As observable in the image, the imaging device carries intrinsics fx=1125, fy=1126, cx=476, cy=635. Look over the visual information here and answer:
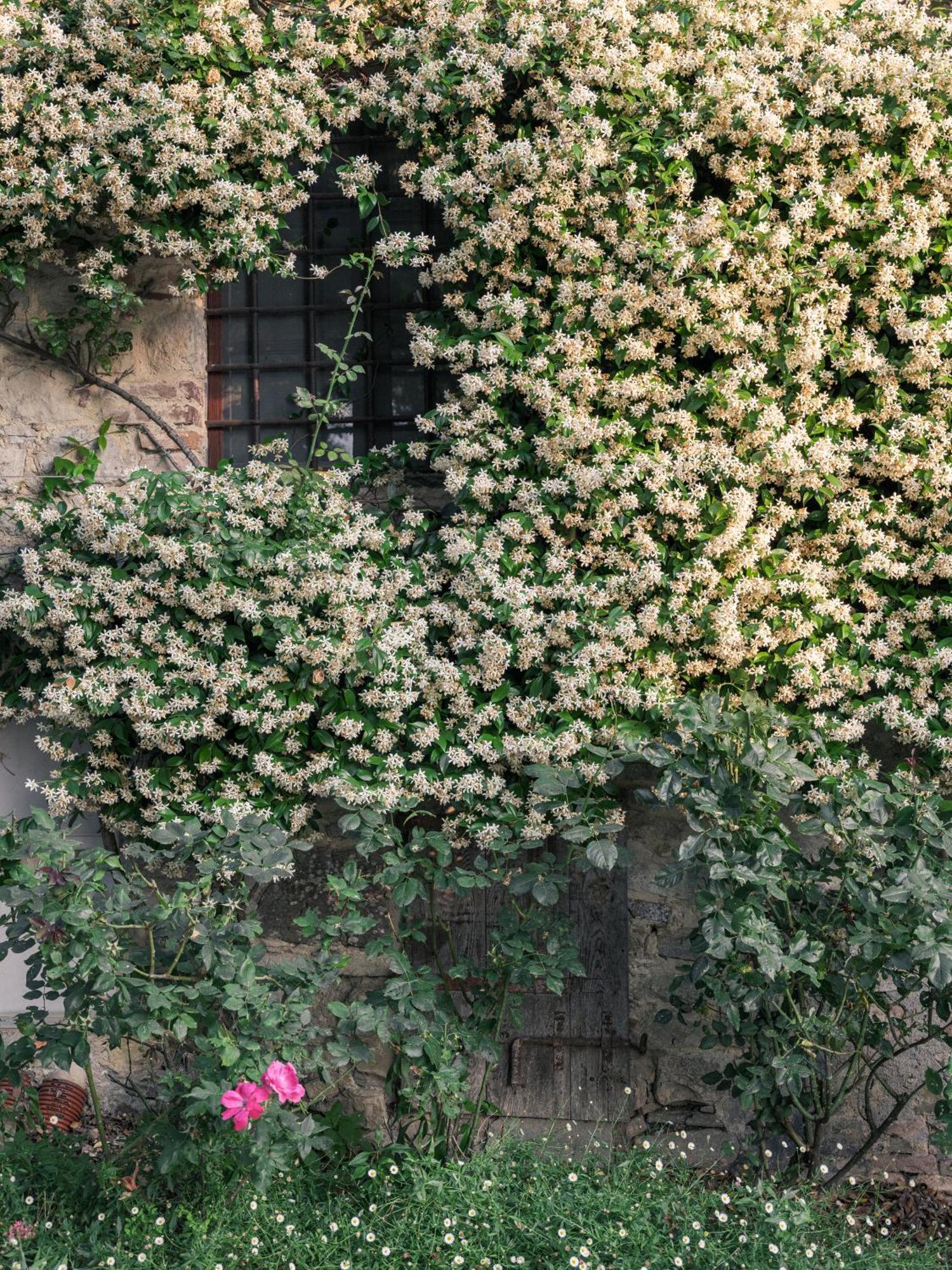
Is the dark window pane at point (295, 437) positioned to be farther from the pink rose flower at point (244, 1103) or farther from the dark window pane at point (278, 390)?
the pink rose flower at point (244, 1103)

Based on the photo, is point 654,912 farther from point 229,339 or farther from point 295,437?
point 229,339

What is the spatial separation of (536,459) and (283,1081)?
7.18ft

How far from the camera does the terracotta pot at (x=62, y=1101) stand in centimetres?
401

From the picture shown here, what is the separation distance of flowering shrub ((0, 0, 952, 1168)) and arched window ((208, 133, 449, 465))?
359 mm

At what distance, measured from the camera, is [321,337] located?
461 cm

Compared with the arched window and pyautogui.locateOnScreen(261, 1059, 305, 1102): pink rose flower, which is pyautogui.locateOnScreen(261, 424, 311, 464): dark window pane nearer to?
the arched window

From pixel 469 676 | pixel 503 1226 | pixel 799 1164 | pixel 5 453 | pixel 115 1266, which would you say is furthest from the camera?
pixel 5 453

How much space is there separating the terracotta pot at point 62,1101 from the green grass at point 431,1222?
704 mm

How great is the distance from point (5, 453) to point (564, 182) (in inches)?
94.4

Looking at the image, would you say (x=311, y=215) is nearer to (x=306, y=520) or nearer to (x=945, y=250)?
(x=306, y=520)

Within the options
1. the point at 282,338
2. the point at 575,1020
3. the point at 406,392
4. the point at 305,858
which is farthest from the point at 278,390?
the point at 575,1020

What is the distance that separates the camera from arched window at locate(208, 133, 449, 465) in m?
Result: 4.54

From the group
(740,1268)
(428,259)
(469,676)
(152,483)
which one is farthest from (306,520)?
(740,1268)

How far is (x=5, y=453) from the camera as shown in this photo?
446cm
